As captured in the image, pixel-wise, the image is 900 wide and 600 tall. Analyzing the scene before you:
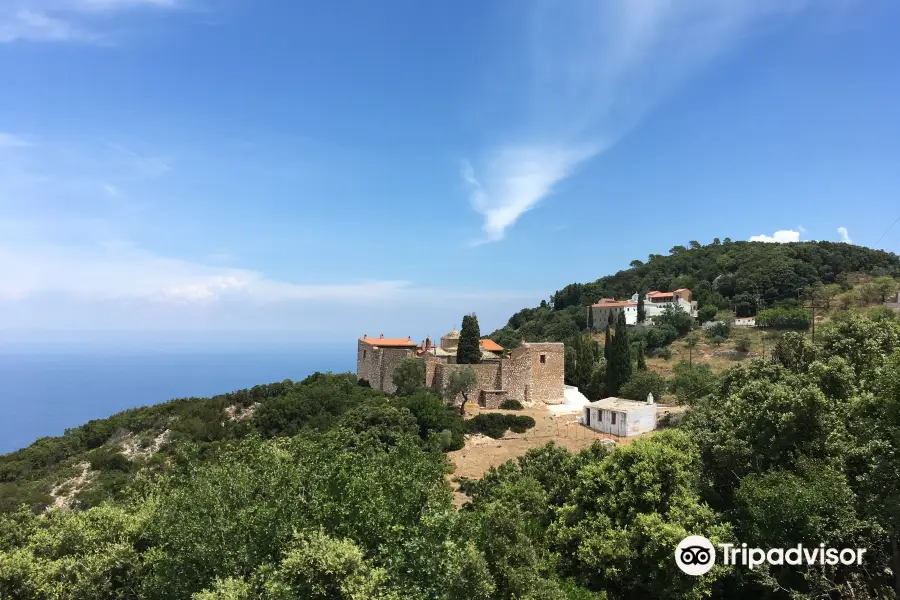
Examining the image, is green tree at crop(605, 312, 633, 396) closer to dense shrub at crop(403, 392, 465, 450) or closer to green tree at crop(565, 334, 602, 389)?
green tree at crop(565, 334, 602, 389)

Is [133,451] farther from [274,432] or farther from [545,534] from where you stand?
[545,534]

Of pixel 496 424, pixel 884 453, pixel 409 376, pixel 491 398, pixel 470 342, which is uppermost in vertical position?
pixel 470 342

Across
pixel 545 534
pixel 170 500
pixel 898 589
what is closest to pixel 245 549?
pixel 170 500

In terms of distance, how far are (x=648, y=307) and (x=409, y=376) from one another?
6120cm

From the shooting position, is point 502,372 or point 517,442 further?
point 502,372

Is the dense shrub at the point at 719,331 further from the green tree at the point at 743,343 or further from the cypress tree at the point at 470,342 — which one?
the cypress tree at the point at 470,342

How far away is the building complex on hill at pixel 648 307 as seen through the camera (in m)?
83.2

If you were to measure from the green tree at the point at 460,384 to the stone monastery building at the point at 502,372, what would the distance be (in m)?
0.53

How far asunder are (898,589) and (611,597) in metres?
5.82

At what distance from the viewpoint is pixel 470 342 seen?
3853 cm

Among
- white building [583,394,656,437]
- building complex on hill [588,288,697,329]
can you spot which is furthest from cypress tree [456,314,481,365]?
Answer: building complex on hill [588,288,697,329]

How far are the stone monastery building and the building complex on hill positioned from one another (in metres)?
46.8

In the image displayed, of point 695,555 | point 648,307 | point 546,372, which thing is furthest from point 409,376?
point 648,307

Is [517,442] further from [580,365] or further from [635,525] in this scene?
[580,365]
